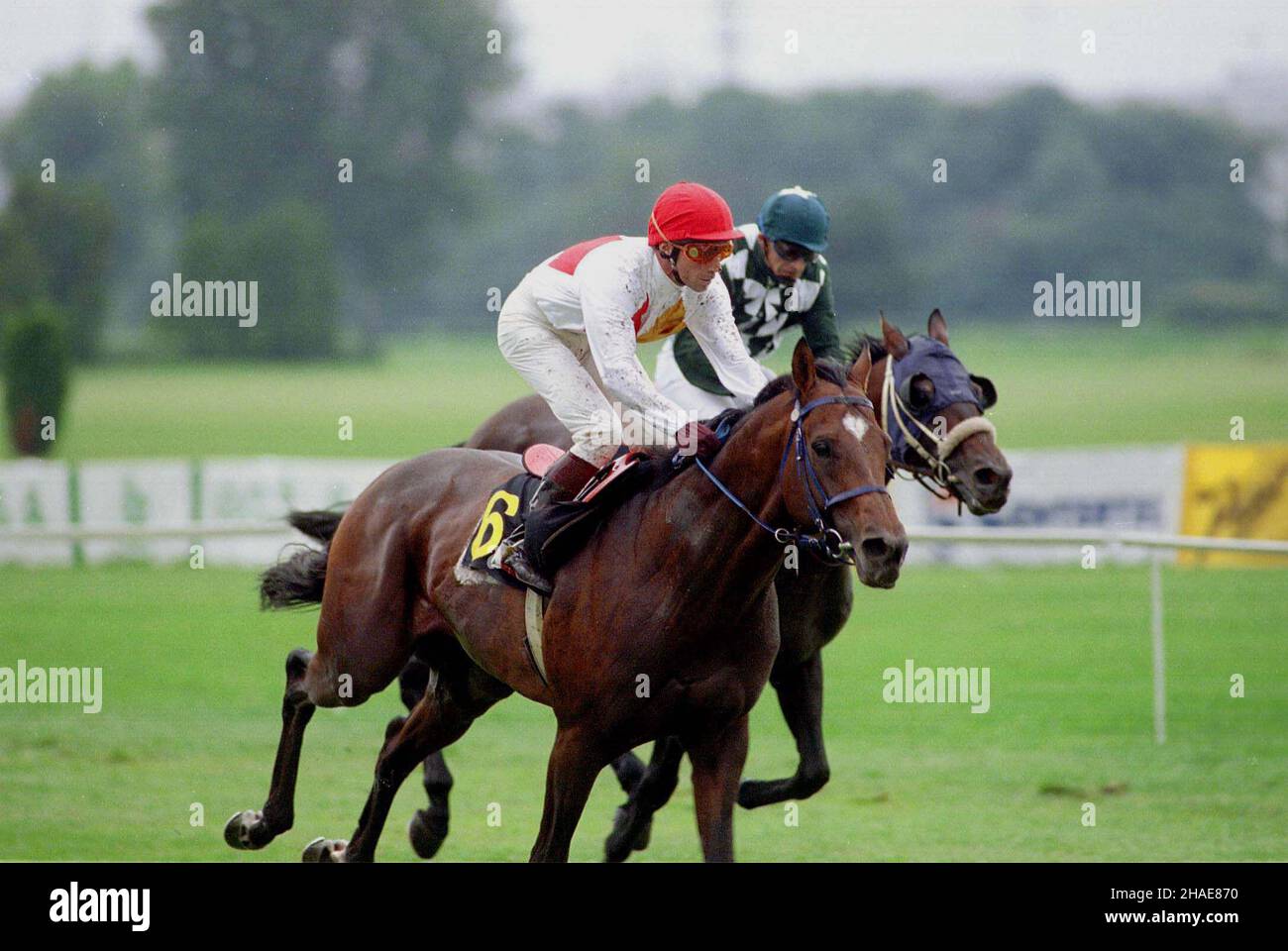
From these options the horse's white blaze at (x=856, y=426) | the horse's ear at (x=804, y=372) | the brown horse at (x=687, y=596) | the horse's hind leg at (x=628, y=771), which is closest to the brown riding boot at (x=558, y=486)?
the brown horse at (x=687, y=596)

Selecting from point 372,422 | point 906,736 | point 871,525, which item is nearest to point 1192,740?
point 906,736

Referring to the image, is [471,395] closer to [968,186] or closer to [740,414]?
[968,186]

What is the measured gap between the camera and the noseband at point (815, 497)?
397cm

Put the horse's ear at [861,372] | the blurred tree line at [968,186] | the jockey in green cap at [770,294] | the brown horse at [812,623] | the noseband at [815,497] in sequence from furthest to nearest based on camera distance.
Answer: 1. the blurred tree line at [968,186]
2. the jockey in green cap at [770,294]
3. the brown horse at [812,623]
4. the horse's ear at [861,372]
5. the noseband at [815,497]

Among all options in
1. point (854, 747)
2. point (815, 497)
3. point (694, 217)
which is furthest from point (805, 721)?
point (854, 747)

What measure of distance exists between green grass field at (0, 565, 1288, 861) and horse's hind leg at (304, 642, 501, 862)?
2.83ft

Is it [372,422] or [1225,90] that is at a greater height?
[1225,90]

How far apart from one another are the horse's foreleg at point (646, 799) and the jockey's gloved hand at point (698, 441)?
1.28 metres

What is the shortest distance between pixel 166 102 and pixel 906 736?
41595 mm

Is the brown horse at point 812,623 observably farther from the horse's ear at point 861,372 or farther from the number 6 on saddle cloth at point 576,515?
the number 6 on saddle cloth at point 576,515

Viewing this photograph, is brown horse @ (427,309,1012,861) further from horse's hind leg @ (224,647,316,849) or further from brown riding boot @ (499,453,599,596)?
brown riding boot @ (499,453,599,596)

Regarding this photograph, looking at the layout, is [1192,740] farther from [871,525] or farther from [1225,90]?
[1225,90]

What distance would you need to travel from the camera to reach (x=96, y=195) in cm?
4691

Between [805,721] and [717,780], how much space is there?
1.19 meters
